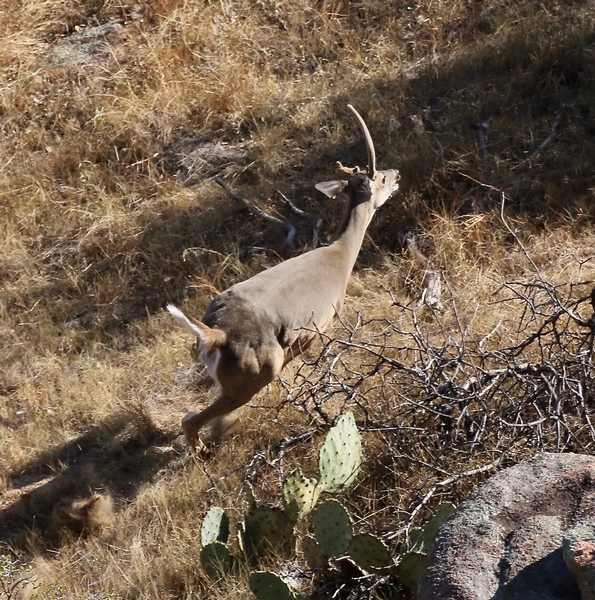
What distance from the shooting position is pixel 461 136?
9.20 m

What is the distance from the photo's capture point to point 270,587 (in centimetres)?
459

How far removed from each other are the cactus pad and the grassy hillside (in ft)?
2.04

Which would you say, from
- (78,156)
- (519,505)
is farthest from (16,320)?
(519,505)

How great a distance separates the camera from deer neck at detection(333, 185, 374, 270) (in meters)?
7.65

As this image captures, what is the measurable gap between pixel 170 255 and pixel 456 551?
5.84 meters

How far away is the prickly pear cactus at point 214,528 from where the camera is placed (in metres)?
5.27

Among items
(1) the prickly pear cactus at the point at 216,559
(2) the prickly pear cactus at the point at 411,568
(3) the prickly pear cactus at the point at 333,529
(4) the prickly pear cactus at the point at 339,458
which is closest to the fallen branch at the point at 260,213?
(4) the prickly pear cactus at the point at 339,458

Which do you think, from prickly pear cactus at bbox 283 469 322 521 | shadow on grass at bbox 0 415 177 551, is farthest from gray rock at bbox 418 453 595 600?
shadow on grass at bbox 0 415 177 551

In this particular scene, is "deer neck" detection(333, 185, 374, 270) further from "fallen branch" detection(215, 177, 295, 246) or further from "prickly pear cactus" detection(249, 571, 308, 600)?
"prickly pear cactus" detection(249, 571, 308, 600)

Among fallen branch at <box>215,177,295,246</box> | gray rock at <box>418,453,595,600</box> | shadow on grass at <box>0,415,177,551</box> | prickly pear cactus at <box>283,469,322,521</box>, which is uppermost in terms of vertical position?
gray rock at <box>418,453,595,600</box>

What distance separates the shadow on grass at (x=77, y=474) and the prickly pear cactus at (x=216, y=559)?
1.56 metres

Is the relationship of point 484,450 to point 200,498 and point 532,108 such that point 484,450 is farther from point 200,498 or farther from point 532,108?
point 532,108

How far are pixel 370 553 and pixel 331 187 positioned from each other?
12.7ft

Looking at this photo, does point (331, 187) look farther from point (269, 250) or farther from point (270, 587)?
point (270, 587)
